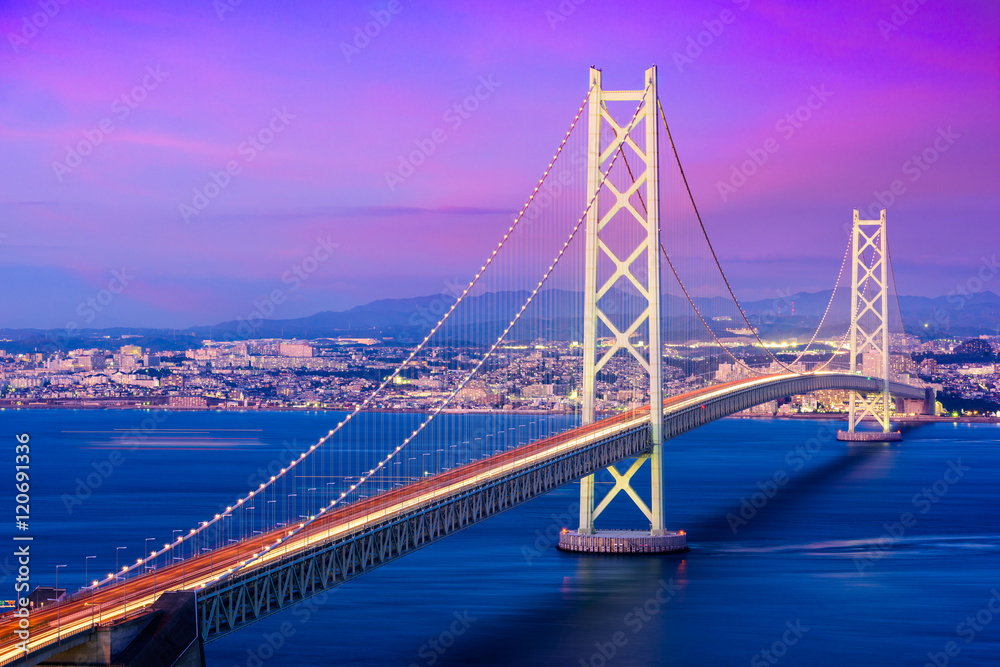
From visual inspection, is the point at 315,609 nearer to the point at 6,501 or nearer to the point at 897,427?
the point at 6,501

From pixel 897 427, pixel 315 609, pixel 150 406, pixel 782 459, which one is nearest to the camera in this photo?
pixel 315 609

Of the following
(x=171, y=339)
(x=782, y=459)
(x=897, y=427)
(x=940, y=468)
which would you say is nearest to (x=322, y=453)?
(x=782, y=459)

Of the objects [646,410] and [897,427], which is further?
[897,427]

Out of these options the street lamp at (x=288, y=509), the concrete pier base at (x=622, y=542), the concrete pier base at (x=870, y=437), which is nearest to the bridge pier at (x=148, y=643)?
the concrete pier base at (x=622, y=542)

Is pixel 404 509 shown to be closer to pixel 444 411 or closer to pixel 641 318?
pixel 641 318

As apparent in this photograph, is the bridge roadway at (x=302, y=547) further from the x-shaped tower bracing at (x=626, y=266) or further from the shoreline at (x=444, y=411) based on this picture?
the shoreline at (x=444, y=411)

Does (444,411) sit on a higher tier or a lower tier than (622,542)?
higher

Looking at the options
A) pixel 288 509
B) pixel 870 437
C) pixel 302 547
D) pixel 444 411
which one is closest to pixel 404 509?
pixel 302 547
